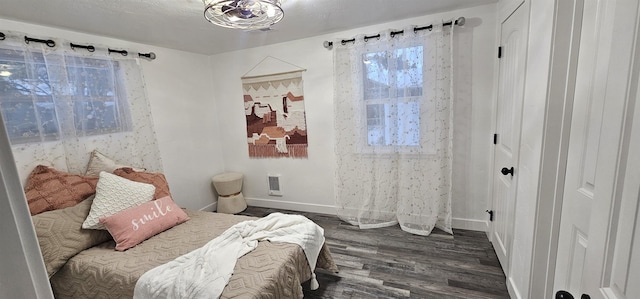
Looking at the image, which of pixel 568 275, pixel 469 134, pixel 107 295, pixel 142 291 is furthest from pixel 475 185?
pixel 107 295

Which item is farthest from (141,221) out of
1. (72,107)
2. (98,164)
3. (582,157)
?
(582,157)

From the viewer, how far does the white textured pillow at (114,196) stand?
1.97 meters

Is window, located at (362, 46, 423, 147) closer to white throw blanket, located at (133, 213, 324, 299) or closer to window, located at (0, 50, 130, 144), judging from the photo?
white throw blanket, located at (133, 213, 324, 299)

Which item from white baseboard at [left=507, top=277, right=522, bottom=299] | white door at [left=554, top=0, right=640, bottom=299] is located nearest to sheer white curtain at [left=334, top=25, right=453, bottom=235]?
white baseboard at [left=507, top=277, right=522, bottom=299]

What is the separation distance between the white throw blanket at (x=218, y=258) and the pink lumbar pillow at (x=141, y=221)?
1.75ft

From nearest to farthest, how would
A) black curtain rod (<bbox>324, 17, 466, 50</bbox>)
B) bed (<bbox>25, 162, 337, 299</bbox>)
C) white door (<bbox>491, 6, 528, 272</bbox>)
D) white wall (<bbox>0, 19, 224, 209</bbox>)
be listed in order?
bed (<bbox>25, 162, 337, 299</bbox>)
white door (<bbox>491, 6, 528, 272</bbox>)
black curtain rod (<bbox>324, 17, 466, 50</bbox>)
white wall (<bbox>0, 19, 224, 209</bbox>)

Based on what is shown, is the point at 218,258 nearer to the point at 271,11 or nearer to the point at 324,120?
the point at 271,11

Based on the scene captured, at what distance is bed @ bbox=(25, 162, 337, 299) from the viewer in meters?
1.55

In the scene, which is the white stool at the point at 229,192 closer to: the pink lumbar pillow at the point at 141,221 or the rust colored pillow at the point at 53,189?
the pink lumbar pillow at the point at 141,221

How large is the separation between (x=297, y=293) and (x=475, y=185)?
7.05 feet

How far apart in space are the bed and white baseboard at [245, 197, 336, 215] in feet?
5.15

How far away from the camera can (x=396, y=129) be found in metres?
2.82

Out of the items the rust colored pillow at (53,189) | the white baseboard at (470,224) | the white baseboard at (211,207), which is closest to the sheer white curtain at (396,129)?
the white baseboard at (470,224)

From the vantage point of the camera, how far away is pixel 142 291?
1.49 meters
